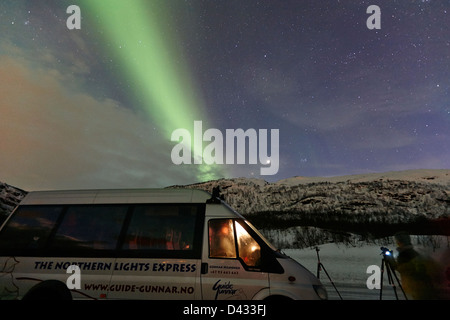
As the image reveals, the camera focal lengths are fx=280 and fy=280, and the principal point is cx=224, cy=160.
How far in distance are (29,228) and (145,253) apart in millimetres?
2614

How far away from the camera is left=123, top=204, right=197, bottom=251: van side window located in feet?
17.0

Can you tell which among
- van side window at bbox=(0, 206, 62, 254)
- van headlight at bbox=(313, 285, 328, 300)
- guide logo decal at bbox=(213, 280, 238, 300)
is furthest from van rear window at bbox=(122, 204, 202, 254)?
van headlight at bbox=(313, 285, 328, 300)

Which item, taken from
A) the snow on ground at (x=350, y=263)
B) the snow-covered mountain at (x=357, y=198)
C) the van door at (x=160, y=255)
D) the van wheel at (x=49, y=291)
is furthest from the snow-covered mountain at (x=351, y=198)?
the van wheel at (x=49, y=291)

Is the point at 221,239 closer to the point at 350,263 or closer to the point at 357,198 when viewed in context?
the point at 350,263

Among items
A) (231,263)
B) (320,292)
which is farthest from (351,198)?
(231,263)

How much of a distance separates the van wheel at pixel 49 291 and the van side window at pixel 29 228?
2.50 feet

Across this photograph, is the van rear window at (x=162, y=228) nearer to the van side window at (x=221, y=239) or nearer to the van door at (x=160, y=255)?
the van door at (x=160, y=255)

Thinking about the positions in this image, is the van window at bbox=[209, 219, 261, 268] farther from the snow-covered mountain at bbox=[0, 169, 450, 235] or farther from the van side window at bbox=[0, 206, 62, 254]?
the snow-covered mountain at bbox=[0, 169, 450, 235]

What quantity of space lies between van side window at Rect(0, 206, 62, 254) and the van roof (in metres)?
0.20

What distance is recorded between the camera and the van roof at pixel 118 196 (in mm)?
Answer: 5668

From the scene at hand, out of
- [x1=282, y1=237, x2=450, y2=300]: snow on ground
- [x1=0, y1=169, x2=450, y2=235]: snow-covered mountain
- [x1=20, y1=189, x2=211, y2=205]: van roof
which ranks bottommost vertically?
[x1=282, y1=237, x2=450, y2=300]: snow on ground

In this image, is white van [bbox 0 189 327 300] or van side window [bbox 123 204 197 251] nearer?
white van [bbox 0 189 327 300]
